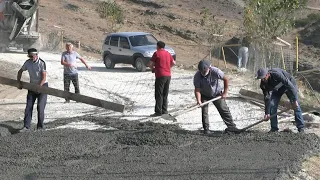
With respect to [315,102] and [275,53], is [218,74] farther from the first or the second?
[275,53]

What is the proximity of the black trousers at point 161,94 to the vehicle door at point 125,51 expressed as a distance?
11.3 m

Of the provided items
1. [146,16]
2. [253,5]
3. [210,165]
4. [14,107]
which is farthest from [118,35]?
[146,16]

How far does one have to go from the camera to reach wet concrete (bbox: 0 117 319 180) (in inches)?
344

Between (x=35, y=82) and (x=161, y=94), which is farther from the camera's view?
(x=161, y=94)

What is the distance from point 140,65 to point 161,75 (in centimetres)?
1070

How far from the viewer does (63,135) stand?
37.6 feet

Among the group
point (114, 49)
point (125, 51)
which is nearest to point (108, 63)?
point (114, 49)

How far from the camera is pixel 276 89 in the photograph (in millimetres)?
11438

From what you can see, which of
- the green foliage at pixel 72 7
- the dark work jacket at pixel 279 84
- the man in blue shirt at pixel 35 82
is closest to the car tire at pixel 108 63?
the man in blue shirt at pixel 35 82

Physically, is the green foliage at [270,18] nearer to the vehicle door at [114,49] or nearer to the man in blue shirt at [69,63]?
the vehicle door at [114,49]

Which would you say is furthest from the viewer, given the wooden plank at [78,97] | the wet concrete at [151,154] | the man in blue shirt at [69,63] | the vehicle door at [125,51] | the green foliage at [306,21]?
the green foliage at [306,21]

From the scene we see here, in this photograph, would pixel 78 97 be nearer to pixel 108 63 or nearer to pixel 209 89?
pixel 209 89

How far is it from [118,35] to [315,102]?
39.0ft

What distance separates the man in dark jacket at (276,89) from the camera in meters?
11.0
